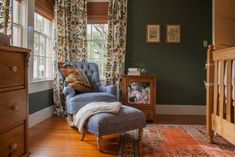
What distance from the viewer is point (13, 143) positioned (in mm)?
1791

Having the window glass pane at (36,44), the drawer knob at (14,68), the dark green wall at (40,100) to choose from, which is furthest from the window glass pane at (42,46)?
the drawer knob at (14,68)

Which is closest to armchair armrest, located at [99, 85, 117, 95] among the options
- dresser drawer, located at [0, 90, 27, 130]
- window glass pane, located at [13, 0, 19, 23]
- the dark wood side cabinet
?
the dark wood side cabinet

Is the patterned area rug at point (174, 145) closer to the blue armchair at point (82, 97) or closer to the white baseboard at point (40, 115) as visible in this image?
the blue armchair at point (82, 97)

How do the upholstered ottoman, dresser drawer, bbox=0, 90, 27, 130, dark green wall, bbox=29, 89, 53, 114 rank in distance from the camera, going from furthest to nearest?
1. dark green wall, bbox=29, 89, 53, 114
2. the upholstered ottoman
3. dresser drawer, bbox=0, 90, 27, 130

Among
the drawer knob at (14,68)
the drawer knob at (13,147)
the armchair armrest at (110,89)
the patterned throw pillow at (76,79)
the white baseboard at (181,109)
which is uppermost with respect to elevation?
the drawer knob at (14,68)

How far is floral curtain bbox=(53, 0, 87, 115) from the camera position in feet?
14.5

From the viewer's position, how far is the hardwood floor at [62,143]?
248 cm

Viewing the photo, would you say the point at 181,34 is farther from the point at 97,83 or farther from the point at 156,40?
the point at 97,83

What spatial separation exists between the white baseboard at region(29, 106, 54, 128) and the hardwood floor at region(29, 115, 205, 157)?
0.08 metres

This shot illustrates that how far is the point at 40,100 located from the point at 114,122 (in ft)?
6.05

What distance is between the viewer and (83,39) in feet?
15.1

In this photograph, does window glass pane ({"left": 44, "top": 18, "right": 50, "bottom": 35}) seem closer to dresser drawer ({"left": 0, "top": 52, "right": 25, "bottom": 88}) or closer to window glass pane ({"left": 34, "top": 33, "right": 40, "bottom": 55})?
window glass pane ({"left": 34, "top": 33, "right": 40, "bottom": 55})

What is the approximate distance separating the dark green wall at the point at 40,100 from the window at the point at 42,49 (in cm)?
28

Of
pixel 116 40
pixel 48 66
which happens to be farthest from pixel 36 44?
pixel 116 40
